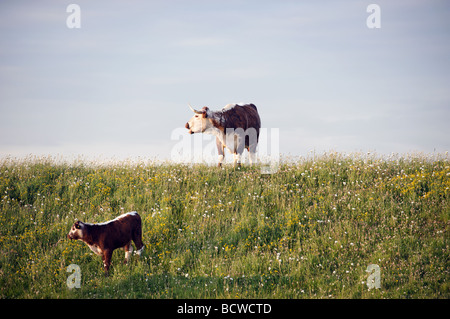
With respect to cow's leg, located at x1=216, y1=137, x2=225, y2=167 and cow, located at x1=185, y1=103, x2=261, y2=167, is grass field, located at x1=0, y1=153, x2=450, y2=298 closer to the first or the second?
cow's leg, located at x1=216, y1=137, x2=225, y2=167

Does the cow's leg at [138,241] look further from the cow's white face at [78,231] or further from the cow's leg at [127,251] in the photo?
the cow's white face at [78,231]

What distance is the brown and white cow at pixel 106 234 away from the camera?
984 cm

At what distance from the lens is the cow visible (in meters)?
15.6

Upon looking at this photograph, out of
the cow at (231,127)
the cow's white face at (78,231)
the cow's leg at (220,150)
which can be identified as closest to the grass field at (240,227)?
the cow's leg at (220,150)

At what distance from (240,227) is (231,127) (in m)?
5.03

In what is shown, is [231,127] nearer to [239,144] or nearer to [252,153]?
[239,144]

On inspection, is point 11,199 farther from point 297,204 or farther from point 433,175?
point 433,175

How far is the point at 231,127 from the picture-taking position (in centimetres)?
1602

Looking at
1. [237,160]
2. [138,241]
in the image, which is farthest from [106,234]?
[237,160]

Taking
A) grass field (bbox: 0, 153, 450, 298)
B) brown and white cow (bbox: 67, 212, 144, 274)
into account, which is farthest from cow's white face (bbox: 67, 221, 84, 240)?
grass field (bbox: 0, 153, 450, 298)

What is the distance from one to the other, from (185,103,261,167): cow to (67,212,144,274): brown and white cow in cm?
608

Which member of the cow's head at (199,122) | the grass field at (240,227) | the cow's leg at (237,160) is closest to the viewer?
the grass field at (240,227)

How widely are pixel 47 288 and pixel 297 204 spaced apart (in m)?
7.89
